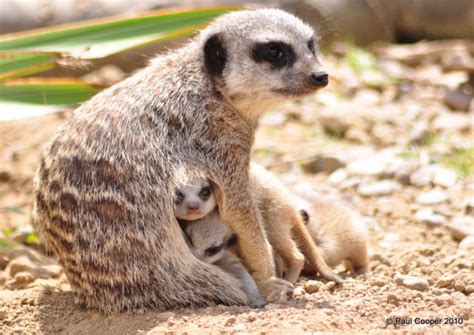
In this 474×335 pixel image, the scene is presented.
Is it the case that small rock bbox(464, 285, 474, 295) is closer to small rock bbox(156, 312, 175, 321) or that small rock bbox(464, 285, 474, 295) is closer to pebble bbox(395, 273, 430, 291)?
pebble bbox(395, 273, 430, 291)

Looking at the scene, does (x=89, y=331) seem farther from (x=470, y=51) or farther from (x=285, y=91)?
(x=470, y=51)

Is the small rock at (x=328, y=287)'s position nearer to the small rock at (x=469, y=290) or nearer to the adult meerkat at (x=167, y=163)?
the adult meerkat at (x=167, y=163)

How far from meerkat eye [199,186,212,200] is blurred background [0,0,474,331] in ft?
2.01

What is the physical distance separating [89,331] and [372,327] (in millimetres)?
1034

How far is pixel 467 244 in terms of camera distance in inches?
160

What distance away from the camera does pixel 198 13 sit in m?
3.60

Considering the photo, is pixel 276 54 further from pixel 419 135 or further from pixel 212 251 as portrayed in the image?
pixel 419 135

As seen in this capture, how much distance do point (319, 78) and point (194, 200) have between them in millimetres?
692

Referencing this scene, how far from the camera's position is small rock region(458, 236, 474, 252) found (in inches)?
158

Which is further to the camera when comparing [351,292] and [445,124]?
[445,124]

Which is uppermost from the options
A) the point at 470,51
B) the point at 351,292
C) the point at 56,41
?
the point at 56,41

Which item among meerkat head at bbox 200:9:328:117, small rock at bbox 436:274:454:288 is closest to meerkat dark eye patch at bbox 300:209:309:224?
meerkat head at bbox 200:9:328:117

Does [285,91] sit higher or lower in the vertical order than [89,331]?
higher

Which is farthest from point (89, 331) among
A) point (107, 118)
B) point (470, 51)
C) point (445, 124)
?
point (470, 51)
